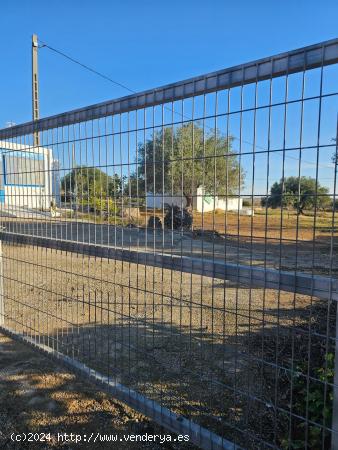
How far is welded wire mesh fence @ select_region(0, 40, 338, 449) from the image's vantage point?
1.65m

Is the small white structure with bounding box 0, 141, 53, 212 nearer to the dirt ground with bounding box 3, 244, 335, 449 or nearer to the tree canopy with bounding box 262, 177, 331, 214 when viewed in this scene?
the dirt ground with bounding box 3, 244, 335, 449

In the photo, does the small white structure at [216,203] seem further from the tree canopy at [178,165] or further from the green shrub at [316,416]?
the green shrub at [316,416]

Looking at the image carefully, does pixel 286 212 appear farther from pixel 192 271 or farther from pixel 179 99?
pixel 179 99

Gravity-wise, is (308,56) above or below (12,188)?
above

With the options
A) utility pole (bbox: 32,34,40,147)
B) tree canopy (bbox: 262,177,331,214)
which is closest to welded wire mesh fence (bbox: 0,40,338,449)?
tree canopy (bbox: 262,177,331,214)

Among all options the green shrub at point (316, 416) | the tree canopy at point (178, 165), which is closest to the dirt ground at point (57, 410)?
the green shrub at point (316, 416)

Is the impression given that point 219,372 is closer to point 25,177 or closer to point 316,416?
point 316,416

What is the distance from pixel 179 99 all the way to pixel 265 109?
0.67m

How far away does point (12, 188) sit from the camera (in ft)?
12.0

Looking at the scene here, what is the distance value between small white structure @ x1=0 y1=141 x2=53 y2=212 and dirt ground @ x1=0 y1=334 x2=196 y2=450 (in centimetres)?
157

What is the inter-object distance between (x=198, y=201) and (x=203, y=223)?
17 cm

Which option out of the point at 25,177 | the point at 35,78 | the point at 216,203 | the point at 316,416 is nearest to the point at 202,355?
the point at 316,416

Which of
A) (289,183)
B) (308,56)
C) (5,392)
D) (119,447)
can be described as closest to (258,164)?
(289,183)

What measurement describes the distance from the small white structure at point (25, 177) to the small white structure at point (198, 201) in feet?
4.42
